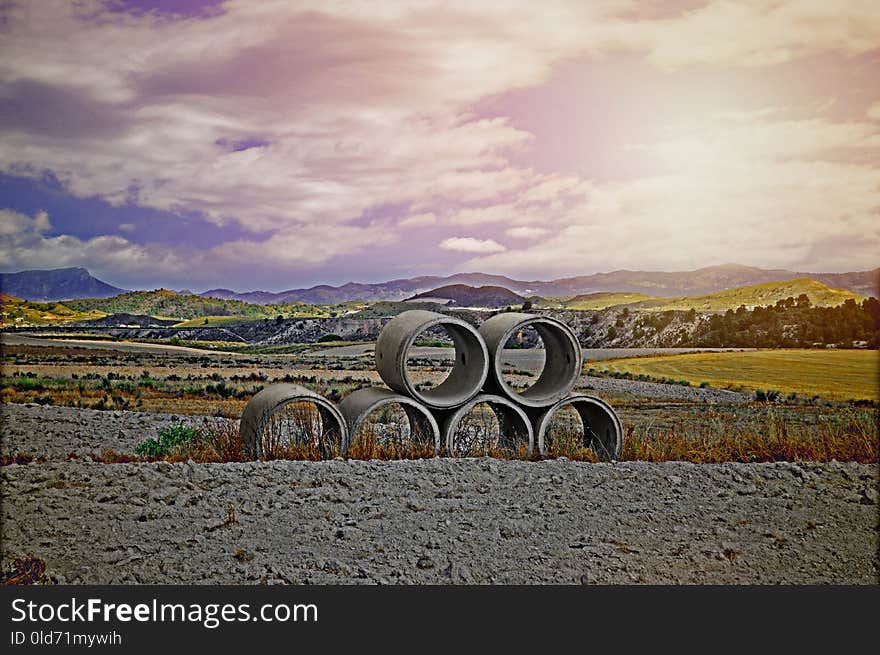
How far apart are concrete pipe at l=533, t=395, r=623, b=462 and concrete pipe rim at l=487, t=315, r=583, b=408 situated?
14cm

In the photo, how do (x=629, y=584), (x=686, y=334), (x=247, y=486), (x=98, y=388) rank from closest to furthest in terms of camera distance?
1. (x=629, y=584)
2. (x=247, y=486)
3. (x=98, y=388)
4. (x=686, y=334)

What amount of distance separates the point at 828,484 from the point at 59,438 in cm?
777

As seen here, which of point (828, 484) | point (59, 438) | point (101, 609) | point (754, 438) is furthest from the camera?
point (59, 438)

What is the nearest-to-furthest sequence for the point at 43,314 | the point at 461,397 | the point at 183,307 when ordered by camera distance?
the point at 461,397, the point at 43,314, the point at 183,307

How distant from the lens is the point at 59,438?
834 cm

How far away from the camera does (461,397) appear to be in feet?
21.1

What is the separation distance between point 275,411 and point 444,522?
2363 millimetres

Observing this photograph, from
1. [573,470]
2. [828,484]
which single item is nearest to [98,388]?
[573,470]

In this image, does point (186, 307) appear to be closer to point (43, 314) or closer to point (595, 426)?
point (43, 314)

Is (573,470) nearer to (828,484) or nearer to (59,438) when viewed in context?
(828,484)

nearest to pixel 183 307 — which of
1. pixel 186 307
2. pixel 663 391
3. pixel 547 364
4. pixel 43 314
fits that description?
pixel 186 307

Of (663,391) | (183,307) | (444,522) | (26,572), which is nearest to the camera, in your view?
(26,572)

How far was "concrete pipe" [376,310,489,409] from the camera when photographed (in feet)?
20.5

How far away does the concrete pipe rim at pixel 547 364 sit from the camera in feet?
21.3
